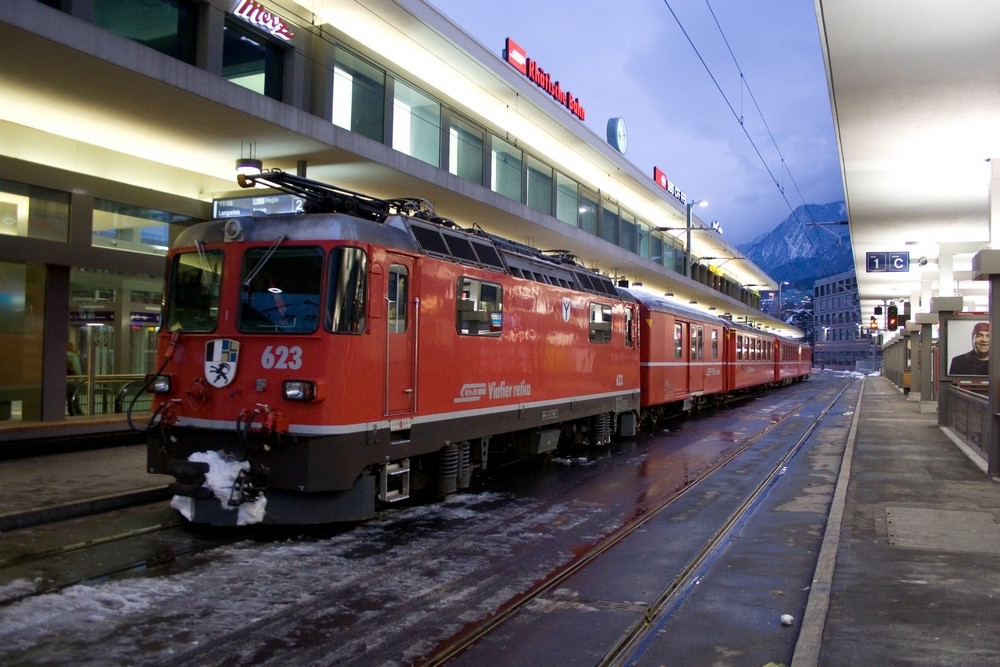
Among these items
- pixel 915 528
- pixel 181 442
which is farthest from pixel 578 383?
pixel 181 442

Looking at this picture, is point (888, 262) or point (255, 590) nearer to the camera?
point (255, 590)

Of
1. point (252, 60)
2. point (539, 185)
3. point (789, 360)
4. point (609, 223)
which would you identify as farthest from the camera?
point (789, 360)

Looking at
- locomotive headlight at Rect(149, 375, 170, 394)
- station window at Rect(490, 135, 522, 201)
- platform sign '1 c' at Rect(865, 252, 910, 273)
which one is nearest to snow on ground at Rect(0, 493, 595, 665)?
locomotive headlight at Rect(149, 375, 170, 394)

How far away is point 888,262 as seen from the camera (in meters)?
24.5

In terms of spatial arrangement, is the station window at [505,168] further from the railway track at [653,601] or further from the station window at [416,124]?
the railway track at [653,601]

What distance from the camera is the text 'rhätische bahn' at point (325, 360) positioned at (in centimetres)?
745

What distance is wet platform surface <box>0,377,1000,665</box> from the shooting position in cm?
504

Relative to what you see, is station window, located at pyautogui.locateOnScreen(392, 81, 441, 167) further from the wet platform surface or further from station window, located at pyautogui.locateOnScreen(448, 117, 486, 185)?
the wet platform surface

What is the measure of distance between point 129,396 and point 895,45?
43.3 feet

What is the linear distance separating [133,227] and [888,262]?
21474mm

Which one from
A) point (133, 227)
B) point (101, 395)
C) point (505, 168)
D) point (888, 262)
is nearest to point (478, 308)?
point (133, 227)

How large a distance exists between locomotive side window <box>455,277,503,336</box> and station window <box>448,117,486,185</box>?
991cm

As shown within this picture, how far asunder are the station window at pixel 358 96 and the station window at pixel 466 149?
325cm

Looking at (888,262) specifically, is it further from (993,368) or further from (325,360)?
(325,360)
